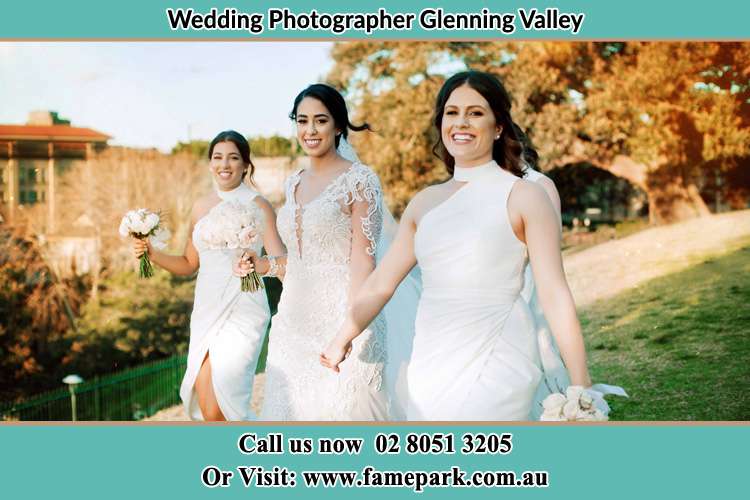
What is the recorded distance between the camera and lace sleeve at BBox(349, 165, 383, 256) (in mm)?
4637

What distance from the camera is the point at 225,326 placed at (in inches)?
231

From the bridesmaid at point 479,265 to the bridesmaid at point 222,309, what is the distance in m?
2.23

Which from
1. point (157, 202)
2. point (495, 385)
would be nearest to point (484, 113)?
point (495, 385)

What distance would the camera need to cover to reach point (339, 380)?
187 inches

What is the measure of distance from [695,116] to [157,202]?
6604 millimetres

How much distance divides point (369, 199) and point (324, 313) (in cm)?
66

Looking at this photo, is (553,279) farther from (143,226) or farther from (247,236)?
(143,226)

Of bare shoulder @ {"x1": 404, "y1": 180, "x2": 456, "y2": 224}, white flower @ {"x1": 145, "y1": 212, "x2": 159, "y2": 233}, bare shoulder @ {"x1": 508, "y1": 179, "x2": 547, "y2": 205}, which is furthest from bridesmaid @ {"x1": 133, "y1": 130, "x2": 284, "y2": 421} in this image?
bare shoulder @ {"x1": 508, "y1": 179, "x2": 547, "y2": 205}

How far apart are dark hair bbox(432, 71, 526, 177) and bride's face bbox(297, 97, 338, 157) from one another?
1.07 metres

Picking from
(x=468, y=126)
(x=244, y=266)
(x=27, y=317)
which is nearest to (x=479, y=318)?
(x=468, y=126)

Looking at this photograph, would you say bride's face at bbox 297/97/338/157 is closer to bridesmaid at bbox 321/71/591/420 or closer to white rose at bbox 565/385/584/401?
bridesmaid at bbox 321/71/591/420

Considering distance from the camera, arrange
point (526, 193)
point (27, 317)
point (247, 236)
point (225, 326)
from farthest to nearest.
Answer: point (27, 317) → point (225, 326) → point (247, 236) → point (526, 193)

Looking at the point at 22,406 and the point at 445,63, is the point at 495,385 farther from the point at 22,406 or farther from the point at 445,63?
the point at 445,63

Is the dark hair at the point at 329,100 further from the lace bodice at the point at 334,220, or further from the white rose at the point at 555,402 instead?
the white rose at the point at 555,402
